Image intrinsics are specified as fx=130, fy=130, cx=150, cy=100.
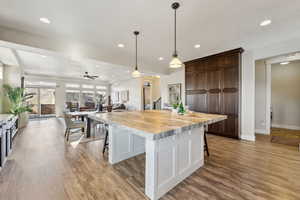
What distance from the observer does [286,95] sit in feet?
16.9

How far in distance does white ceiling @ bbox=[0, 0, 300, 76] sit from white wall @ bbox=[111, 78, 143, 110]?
5634 millimetres

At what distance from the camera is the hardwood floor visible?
67.2 inches

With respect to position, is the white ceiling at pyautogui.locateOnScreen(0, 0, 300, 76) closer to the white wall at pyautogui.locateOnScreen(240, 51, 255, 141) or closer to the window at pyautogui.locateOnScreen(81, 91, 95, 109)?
the white wall at pyautogui.locateOnScreen(240, 51, 255, 141)

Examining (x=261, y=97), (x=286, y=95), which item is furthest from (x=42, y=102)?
(x=286, y=95)

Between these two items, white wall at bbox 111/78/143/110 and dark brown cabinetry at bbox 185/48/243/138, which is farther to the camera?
white wall at bbox 111/78/143/110

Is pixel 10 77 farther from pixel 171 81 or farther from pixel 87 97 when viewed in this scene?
pixel 171 81

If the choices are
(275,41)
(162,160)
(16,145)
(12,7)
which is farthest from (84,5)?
(275,41)

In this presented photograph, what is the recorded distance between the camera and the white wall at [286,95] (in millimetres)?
4934

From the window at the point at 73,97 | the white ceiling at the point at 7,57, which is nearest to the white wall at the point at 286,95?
the white ceiling at the point at 7,57

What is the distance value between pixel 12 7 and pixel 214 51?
484cm

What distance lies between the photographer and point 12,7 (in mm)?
2217

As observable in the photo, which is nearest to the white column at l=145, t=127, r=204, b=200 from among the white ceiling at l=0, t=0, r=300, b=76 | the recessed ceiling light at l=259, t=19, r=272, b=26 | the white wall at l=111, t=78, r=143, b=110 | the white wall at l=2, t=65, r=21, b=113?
the white ceiling at l=0, t=0, r=300, b=76

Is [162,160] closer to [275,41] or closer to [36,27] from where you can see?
[36,27]

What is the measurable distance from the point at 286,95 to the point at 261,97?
5.08ft
